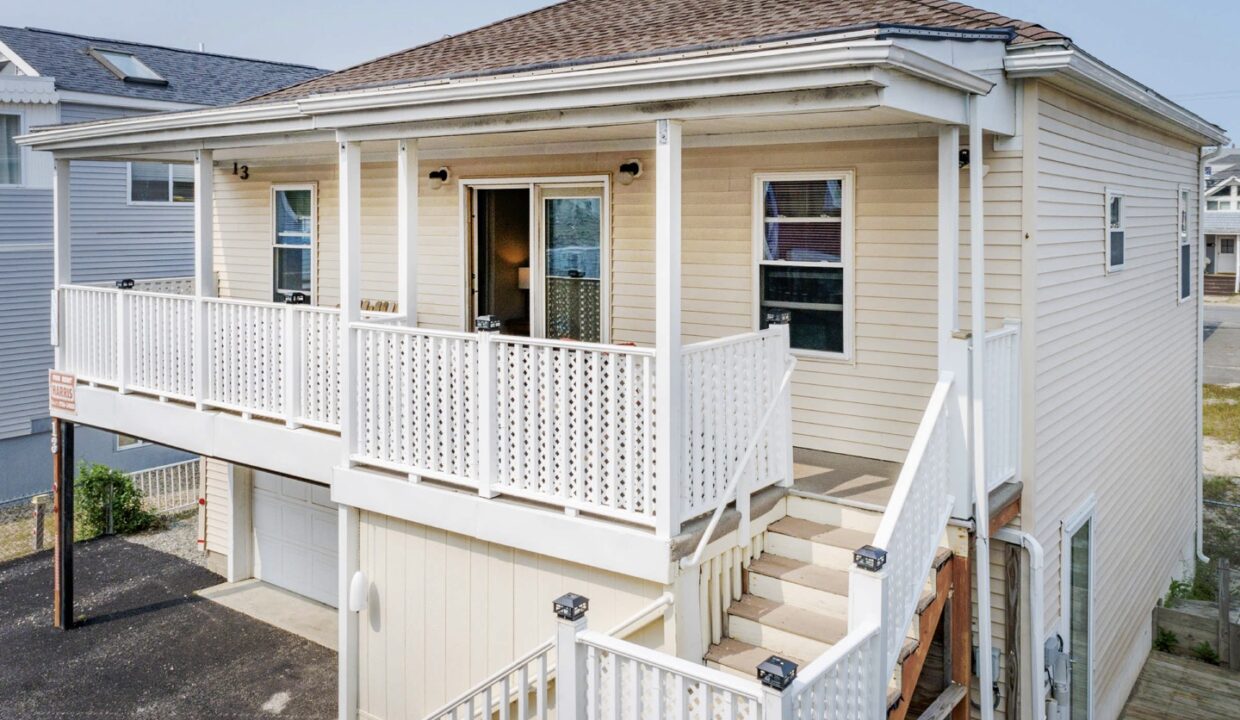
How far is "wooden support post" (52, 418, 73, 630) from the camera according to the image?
11.2m

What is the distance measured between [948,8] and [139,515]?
14088mm

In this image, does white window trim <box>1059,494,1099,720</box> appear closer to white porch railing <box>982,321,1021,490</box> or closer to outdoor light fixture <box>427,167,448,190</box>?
white porch railing <box>982,321,1021,490</box>

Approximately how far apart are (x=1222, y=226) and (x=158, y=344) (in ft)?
185

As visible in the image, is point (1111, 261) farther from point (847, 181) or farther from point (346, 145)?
point (346, 145)

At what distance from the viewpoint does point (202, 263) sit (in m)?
9.35

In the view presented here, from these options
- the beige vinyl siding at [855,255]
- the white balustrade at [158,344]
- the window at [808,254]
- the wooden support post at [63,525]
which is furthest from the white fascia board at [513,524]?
the wooden support post at [63,525]

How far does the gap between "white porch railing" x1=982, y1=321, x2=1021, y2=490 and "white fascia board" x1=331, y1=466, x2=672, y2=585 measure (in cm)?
224

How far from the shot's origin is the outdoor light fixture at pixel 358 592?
775 centimetres

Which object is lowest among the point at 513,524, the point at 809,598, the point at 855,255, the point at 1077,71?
the point at 809,598

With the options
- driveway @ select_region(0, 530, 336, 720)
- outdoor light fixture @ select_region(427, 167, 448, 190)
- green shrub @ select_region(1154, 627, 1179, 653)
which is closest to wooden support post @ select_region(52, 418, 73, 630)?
driveway @ select_region(0, 530, 336, 720)

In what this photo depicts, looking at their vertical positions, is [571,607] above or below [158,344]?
below

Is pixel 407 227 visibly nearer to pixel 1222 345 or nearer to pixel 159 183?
pixel 159 183

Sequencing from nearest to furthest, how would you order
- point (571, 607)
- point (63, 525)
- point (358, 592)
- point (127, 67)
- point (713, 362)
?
point (571, 607)
point (713, 362)
point (358, 592)
point (63, 525)
point (127, 67)

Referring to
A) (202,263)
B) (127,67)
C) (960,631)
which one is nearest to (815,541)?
(960,631)
